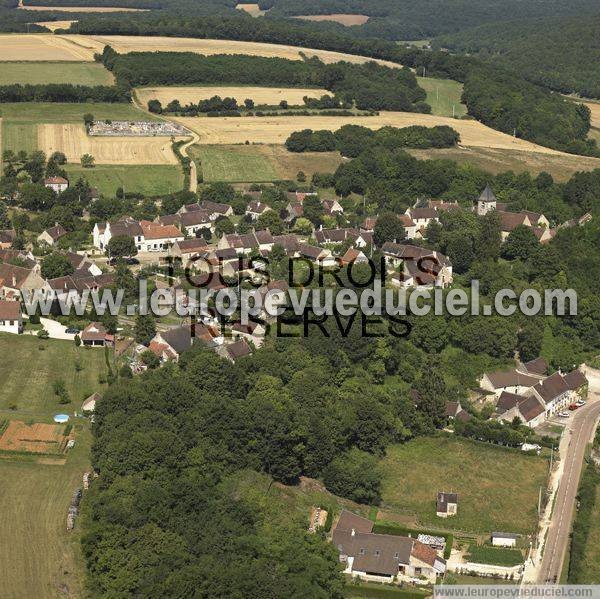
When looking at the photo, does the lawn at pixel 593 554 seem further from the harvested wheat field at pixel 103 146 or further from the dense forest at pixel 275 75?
the dense forest at pixel 275 75

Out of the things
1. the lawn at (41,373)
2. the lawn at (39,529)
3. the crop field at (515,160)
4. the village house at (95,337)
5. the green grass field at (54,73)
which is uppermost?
the green grass field at (54,73)

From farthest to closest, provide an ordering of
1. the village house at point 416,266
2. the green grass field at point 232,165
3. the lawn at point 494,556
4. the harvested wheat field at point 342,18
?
1. the harvested wheat field at point 342,18
2. the green grass field at point 232,165
3. the village house at point 416,266
4. the lawn at point 494,556

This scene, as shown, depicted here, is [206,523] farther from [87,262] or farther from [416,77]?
[416,77]

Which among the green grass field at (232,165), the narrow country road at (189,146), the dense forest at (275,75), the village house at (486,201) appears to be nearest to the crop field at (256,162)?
the green grass field at (232,165)

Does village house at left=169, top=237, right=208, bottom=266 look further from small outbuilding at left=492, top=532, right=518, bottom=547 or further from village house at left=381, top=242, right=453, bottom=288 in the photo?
small outbuilding at left=492, top=532, right=518, bottom=547

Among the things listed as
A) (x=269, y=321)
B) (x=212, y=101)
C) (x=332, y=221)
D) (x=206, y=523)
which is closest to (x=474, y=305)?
(x=269, y=321)
